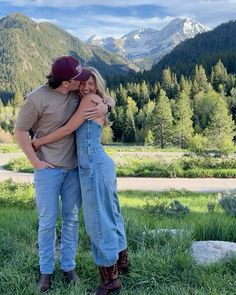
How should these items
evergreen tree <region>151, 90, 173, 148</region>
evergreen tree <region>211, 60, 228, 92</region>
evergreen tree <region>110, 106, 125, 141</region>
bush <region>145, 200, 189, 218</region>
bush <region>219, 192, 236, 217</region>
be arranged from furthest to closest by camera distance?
evergreen tree <region>211, 60, 228, 92</region> → evergreen tree <region>110, 106, 125, 141</region> → evergreen tree <region>151, 90, 173, 148</region> → bush <region>145, 200, 189, 218</region> → bush <region>219, 192, 236, 217</region>

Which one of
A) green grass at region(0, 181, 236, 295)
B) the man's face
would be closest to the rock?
green grass at region(0, 181, 236, 295)

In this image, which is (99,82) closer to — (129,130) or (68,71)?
(68,71)

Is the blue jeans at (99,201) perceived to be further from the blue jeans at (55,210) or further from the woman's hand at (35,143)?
the woman's hand at (35,143)

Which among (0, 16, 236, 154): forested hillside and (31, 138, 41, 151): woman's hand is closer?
(31, 138, 41, 151): woman's hand

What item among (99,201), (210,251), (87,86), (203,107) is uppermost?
(87,86)

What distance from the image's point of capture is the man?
149 inches

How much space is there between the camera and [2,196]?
38.0ft

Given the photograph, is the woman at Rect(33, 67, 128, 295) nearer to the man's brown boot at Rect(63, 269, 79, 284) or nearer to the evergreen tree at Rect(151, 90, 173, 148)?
the man's brown boot at Rect(63, 269, 79, 284)

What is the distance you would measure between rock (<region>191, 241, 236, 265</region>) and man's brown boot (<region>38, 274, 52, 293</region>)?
1251 millimetres

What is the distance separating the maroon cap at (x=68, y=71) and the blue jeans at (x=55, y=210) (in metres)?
0.73

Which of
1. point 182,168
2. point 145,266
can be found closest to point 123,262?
point 145,266

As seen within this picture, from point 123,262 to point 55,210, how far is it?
2.38ft

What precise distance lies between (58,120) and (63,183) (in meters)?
0.51

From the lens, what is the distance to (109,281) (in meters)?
3.85
